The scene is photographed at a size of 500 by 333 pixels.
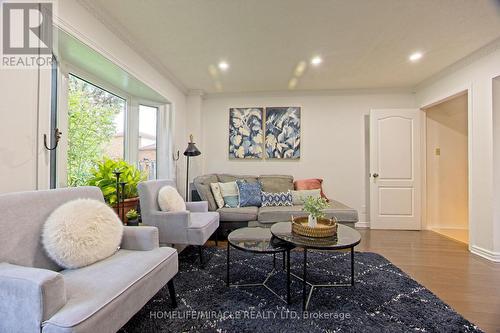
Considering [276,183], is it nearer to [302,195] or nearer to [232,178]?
[302,195]

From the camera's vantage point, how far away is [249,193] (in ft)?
12.2

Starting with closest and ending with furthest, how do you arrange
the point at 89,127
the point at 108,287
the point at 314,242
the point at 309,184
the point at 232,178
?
the point at 108,287, the point at 314,242, the point at 89,127, the point at 309,184, the point at 232,178

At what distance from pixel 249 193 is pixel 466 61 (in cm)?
326

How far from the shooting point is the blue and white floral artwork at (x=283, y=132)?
14.2ft

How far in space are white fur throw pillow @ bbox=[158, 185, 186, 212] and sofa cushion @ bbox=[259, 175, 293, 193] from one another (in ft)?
5.60

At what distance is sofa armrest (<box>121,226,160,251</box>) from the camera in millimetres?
1682

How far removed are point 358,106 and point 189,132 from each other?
119 inches

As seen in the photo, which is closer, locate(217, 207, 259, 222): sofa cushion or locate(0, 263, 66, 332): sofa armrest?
locate(0, 263, 66, 332): sofa armrest

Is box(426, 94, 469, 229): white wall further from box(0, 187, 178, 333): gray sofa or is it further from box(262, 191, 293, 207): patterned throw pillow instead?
box(0, 187, 178, 333): gray sofa

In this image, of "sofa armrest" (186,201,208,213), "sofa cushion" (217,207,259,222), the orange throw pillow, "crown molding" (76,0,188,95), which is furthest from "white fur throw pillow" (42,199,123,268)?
the orange throw pillow

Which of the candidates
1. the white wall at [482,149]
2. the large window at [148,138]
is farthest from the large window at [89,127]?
the white wall at [482,149]

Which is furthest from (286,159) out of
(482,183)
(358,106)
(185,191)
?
(482,183)

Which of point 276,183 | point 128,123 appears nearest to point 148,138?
point 128,123

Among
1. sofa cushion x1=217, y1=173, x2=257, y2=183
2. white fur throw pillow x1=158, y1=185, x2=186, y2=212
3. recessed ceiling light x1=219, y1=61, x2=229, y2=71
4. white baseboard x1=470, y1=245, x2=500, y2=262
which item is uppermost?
recessed ceiling light x1=219, y1=61, x2=229, y2=71
